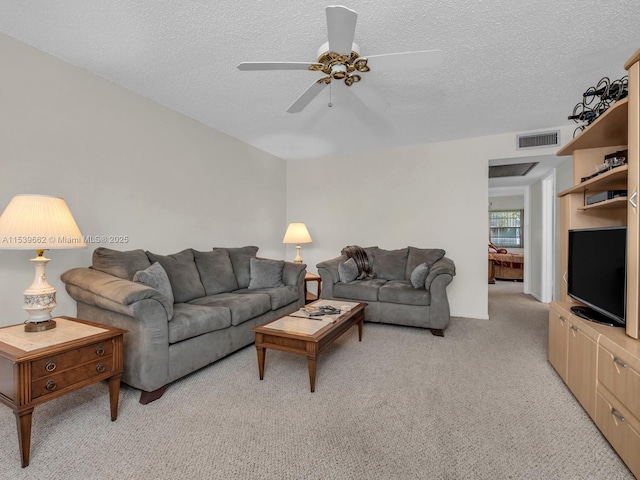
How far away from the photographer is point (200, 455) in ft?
5.22

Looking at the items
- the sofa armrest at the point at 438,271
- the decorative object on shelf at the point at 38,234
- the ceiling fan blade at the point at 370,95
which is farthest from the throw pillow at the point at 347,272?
the decorative object on shelf at the point at 38,234

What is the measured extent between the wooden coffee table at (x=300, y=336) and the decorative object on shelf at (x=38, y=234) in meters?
1.30

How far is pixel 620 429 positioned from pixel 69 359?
9.22 ft

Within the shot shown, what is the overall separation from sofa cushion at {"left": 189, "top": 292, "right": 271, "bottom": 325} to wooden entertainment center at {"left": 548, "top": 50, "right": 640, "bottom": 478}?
2513 mm

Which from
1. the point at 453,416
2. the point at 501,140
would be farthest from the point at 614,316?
the point at 501,140

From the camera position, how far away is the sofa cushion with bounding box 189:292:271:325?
2.81m

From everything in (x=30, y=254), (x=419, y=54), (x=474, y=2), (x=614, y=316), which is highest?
(x=474, y=2)

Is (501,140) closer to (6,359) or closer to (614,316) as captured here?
(614,316)

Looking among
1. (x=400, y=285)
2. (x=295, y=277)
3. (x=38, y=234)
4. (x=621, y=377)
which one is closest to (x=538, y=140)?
(x=400, y=285)

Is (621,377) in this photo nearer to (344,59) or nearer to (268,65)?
(344,59)

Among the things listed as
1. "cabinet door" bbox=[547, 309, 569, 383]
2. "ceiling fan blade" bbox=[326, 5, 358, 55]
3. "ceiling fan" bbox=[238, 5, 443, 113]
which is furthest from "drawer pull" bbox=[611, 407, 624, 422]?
"ceiling fan blade" bbox=[326, 5, 358, 55]

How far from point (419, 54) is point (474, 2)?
1.46 ft

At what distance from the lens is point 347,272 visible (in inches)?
163

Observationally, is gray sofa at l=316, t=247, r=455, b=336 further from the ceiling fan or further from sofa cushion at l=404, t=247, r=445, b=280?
the ceiling fan
